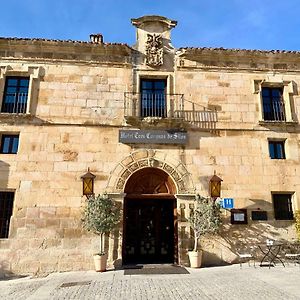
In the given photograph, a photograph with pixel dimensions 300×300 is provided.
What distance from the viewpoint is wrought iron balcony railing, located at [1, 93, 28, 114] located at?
35.8 ft

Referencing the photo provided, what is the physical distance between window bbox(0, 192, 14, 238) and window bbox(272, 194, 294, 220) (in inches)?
358

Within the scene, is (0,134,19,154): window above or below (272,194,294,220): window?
above

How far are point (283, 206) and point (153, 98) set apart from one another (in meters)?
6.15

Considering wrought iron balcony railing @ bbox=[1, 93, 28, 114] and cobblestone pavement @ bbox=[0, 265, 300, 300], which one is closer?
cobblestone pavement @ bbox=[0, 265, 300, 300]

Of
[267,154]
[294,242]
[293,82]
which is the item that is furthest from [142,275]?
[293,82]

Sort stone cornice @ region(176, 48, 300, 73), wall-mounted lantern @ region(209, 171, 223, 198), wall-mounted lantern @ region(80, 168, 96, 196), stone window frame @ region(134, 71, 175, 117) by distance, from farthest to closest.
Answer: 1. stone cornice @ region(176, 48, 300, 73)
2. stone window frame @ region(134, 71, 175, 117)
3. wall-mounted lantern @ region(209, 171, 223, 198)
4. wall-mounted lantern @ region(80, 168, 96, 196)

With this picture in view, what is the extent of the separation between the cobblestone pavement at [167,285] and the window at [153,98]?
556 centimetres

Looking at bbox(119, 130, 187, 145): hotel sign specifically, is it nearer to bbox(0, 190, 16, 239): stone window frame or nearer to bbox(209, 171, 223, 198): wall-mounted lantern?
bbox(209, 171, 223, 198): wall-mounted lantern

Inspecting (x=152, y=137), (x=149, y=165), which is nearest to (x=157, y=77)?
(x=152, y=137)

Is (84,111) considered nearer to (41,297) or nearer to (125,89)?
(125,89)

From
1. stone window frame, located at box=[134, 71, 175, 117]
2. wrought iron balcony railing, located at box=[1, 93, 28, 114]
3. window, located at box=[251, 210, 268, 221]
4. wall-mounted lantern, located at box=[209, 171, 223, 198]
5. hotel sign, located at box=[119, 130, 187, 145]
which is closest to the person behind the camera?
wall-mounted lantern, located at box=[209, 171, 223, 198]

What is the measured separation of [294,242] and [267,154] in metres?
3.15

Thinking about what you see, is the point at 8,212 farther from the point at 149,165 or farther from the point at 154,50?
the point at 154,50

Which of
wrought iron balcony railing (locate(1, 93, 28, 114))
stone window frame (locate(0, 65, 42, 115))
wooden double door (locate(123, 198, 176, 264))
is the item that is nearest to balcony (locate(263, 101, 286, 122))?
wooden double door (locate(123, 198, 176, 264))
